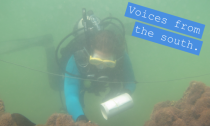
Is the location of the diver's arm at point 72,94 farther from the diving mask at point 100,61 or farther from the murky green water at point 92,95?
the murky green water at point 92,95

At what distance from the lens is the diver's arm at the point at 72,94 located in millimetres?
2559

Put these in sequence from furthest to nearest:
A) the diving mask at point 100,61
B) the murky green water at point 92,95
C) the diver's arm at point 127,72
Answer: the murky green water at point 92,95, the diver's arm at point 127,72, the diving mask at point 100,61

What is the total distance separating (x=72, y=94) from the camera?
2.84 metres

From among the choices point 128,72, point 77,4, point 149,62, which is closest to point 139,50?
point 149,62

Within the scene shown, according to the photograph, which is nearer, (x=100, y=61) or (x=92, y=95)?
(x=100, y=61)

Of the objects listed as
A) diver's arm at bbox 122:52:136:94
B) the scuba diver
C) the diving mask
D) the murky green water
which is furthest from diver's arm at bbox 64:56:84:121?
the murky green water

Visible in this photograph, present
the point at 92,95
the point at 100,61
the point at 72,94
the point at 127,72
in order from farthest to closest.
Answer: the point at 92,95 → the point at 127,72 → the point at 72,94 → the point at 100,61

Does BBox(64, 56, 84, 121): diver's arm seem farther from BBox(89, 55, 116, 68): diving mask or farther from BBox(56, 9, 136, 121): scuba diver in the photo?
BBox(89, 55, 116, 68): diving mask

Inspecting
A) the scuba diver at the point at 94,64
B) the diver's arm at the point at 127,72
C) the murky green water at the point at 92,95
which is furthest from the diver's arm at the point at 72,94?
the murky green water at the point at 92,95

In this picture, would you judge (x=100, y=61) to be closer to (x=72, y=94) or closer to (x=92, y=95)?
(x=72, y=94)

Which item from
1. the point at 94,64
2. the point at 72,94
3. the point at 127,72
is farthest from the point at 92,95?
the point at 94,64

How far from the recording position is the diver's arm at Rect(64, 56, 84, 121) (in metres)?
2.56

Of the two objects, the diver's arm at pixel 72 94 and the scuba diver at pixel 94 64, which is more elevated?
the scuba diver at pixel 94 64

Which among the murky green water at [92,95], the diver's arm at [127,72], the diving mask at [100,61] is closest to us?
the diving mask at [100,61]
